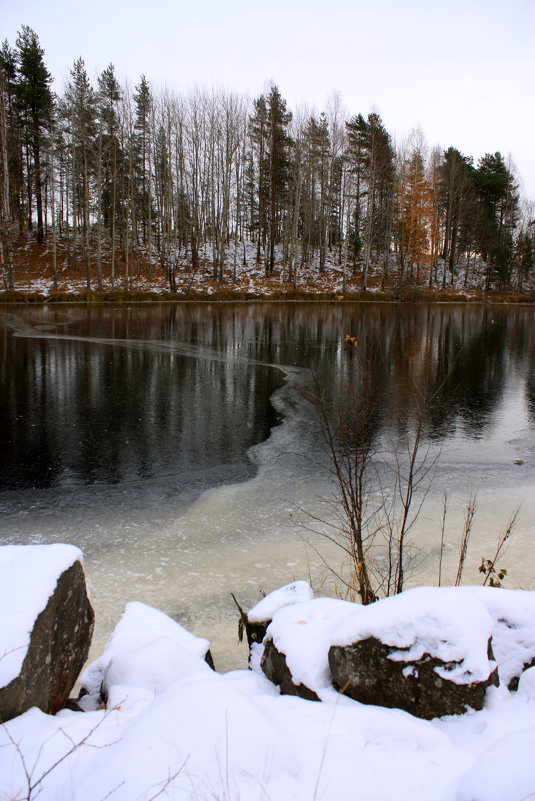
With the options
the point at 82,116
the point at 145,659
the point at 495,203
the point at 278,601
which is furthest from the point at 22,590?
the point at 495,203

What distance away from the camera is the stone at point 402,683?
2506 millimetres

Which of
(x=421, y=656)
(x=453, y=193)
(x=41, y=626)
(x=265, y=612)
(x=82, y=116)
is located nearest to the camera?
(x=421, y=656)

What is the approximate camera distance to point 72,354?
16.8 metres

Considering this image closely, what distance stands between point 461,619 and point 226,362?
1419cm

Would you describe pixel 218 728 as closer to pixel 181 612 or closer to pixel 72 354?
pixel 181 612

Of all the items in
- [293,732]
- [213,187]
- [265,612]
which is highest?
[213,187]

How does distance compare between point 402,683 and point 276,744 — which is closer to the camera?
point 276,744

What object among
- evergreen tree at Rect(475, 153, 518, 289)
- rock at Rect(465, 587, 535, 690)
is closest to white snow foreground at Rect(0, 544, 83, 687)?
rock at Rect(465, 587, 535, 690)

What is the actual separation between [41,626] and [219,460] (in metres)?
5.44

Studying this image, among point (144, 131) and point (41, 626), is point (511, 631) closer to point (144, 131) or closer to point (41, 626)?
point (41, 626)

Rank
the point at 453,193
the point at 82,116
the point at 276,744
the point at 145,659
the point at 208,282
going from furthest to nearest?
the point at 453,193 → the point at 208,282 → the point at 82,116 → the point at 145,659 → the point at 276,744

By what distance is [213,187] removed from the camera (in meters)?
47.3

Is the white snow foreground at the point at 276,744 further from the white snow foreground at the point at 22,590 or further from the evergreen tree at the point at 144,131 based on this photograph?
the evergreen tree at the point at 144,131

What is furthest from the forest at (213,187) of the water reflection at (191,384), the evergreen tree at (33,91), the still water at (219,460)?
the still water at (219,460)
